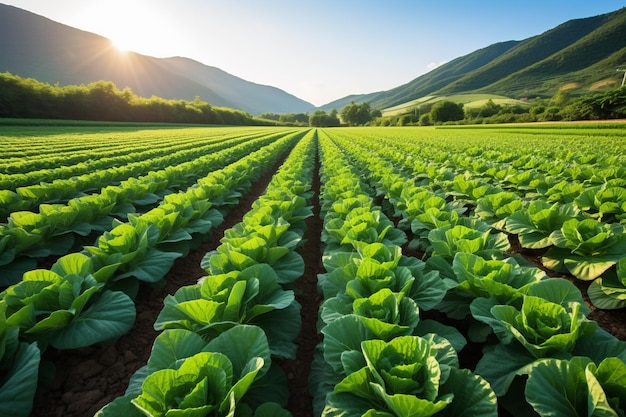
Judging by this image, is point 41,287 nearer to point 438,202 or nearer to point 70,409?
point 70,409

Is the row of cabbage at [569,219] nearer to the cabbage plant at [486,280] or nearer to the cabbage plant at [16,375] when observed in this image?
the cabbage plant at [486,280]

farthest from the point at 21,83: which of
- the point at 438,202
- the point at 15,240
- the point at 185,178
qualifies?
the point at 438,202

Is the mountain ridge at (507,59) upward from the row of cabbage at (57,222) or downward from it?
upward

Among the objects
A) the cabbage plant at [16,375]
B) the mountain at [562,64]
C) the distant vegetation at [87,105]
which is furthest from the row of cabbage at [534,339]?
the mountain at [562,64]

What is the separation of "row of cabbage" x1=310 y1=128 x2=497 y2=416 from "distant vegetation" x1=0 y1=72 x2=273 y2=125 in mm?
50916

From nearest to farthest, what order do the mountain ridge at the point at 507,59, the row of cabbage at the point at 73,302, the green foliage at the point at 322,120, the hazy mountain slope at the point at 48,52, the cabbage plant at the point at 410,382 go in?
the cabbage plant at the point at 410,382
the row of cabbage at the point at 73,302
the green foliage at the point at 322,120
the mountain ridge at the point at 507,59
the hazy mountain slope at the point at 48,52

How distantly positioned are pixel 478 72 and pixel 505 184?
217114mm

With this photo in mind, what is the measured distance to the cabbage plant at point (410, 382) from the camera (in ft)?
4.17

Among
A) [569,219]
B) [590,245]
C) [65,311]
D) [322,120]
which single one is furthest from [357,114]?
[65,311]

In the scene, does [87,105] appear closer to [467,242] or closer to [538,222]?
[467,242]

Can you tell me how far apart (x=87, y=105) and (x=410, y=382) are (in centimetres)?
5915

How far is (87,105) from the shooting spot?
151 feet

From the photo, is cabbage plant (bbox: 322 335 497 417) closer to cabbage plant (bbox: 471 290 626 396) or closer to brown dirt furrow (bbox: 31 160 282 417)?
cabbage plant (bbox: 471 290 626 396)

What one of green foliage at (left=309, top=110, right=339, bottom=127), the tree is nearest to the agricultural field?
the tree
